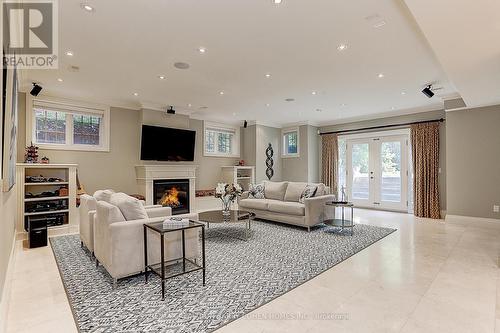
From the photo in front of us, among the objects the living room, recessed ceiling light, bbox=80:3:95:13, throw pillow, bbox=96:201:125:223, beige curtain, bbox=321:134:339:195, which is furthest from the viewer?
beige curtain, bbox=321:134:339:195

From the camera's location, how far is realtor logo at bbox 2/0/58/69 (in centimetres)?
229

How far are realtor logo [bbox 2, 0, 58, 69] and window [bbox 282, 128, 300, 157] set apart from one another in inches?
264

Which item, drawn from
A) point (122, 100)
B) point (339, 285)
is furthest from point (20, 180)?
point (339, 285)

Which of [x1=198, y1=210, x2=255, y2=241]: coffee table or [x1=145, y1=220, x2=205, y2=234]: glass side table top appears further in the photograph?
[x1=198, y1=210, x2=255, y2=241]: coffee table

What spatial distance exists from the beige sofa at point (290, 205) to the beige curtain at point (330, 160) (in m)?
2.93

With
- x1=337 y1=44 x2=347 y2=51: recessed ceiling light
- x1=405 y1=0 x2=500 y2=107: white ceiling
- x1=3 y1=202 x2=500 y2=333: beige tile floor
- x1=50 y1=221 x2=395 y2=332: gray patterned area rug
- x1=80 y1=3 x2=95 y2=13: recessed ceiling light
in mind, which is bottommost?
x1=3 y1=202 x2=500 y2=333: beige tile floor

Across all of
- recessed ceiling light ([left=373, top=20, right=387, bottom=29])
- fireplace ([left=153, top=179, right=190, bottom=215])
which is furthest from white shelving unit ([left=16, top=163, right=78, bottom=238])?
recessed ceiling light ([left=373, top=20, right=387, bottom=29])

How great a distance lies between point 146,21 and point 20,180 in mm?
3816

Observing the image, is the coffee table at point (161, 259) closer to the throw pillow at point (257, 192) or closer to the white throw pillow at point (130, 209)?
the white throw pillow at point (130, 209)

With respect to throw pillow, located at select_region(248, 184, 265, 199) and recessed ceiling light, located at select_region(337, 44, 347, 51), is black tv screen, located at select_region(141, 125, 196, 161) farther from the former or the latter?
recessed ceiling light, located at select_region(337, 44, 347, 51)

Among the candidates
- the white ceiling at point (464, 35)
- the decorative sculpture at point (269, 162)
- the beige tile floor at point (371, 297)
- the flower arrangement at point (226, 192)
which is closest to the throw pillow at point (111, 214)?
the beige tile floor at point (371, 297)

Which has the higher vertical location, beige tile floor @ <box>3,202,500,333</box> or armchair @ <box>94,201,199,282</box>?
armchair @ <box>94,201,199,282</box>

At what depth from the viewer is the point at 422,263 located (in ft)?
11.1

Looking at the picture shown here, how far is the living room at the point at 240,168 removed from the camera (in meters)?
2.35
